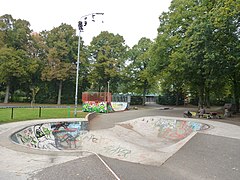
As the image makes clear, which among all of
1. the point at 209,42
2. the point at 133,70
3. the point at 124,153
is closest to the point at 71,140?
the point at 124,153

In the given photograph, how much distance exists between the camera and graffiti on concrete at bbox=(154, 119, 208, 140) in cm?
1280

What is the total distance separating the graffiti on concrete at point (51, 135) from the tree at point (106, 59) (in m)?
22.9

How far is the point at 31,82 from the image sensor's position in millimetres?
37719

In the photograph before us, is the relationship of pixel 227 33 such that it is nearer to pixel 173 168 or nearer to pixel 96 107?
pixel 173 168

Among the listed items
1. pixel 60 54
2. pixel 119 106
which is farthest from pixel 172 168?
pixel 60 54

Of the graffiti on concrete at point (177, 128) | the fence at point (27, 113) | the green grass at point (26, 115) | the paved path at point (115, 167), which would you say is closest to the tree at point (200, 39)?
the graffiti on concrete at point (177, 128)

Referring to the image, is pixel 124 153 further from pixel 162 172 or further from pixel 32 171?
pixel 32 171

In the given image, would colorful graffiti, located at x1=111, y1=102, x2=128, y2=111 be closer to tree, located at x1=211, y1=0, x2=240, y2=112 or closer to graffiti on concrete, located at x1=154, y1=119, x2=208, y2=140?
graffiti on concrete, located at x1=154, y1=119, x2=208, y2=140

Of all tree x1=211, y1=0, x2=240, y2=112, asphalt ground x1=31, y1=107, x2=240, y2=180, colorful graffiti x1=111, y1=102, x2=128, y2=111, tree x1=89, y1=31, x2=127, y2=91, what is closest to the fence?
colorful graffiti x1=111, y1=102, x2=128, y2=111

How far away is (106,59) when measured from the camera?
36.1m

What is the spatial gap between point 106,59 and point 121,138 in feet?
87.1

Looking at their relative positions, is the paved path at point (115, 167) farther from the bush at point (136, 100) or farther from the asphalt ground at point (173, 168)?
the bush at point (136, 100)

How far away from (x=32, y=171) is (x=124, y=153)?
380cm

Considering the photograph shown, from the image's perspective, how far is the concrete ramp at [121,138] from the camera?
25.2ft
